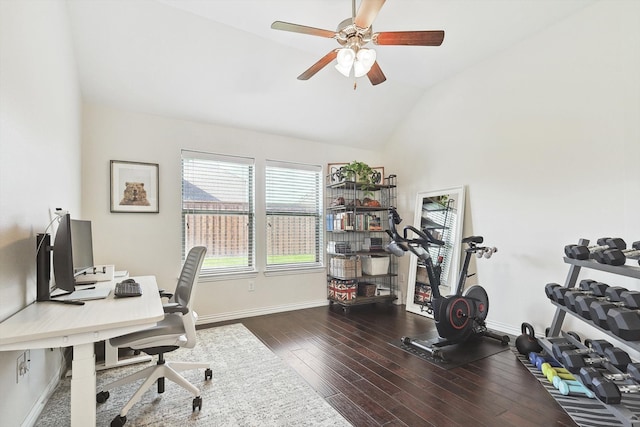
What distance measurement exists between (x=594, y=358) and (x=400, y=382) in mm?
1265

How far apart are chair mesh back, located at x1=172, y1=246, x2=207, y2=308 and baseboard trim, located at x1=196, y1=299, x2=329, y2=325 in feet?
4.88

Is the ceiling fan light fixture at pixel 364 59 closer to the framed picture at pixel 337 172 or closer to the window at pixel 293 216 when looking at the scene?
the framed picture at pixel 337 172

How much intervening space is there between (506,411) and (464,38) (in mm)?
3360

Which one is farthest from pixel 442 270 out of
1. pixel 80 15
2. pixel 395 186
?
pixel 80 15

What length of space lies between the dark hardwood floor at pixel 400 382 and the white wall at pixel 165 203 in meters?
0.63

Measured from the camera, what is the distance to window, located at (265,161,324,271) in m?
4.33

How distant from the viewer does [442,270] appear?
12.9ft

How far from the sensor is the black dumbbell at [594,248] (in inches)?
86.4

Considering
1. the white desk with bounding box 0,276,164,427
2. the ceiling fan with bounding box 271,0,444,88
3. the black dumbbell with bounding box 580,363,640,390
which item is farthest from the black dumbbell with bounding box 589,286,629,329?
the white desk with bounding box 0,276,164,427

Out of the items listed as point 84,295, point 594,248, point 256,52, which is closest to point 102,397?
point 84,295

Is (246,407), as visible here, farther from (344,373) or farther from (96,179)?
(96,179)

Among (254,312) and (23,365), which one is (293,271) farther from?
(23,365)

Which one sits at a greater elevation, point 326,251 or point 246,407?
point 326,251

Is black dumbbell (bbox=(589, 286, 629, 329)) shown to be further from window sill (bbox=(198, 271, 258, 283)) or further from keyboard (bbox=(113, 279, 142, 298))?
window sill (bbox=(198, 271, 258, 283))
